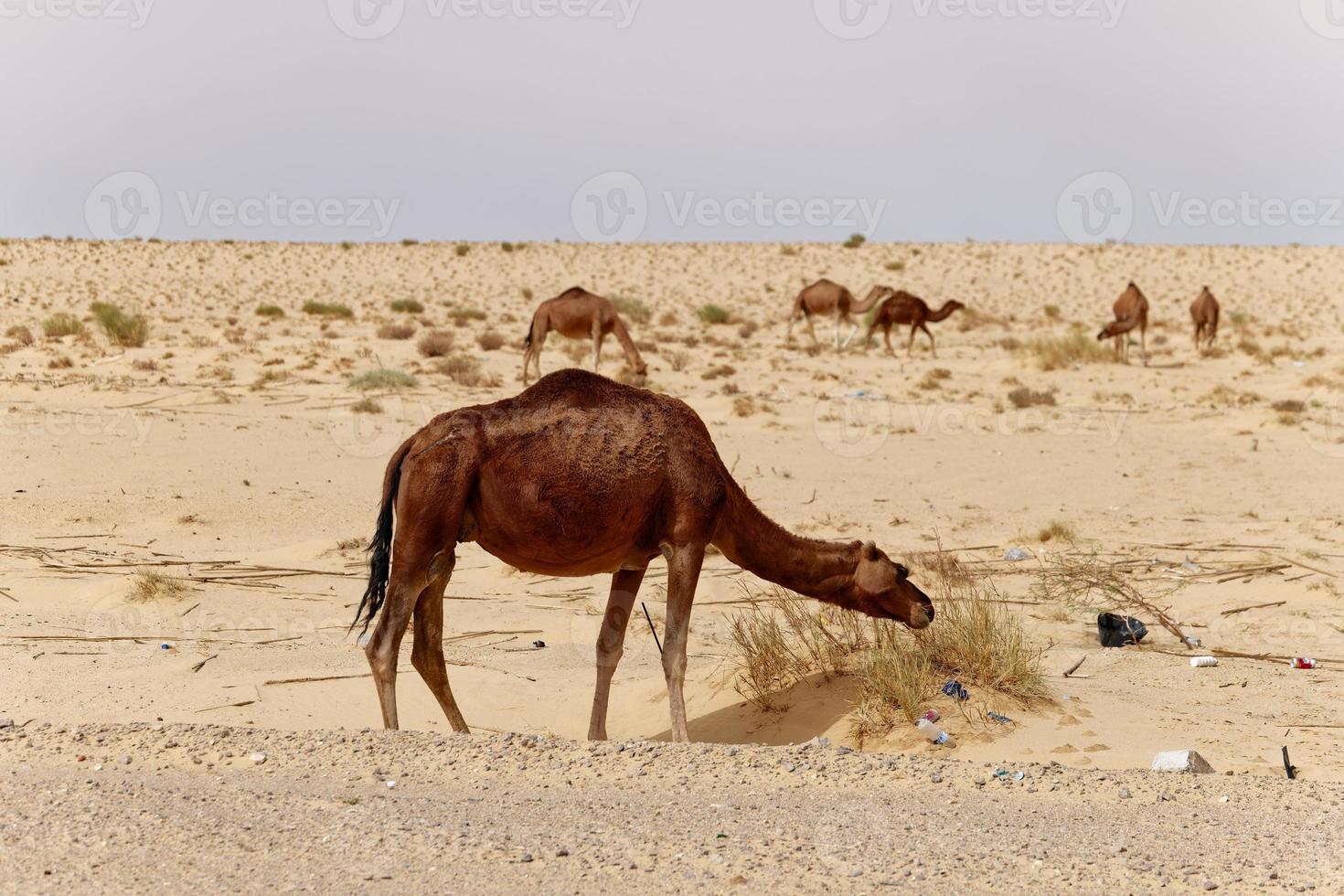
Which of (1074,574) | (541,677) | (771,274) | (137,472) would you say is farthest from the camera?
(771,274)

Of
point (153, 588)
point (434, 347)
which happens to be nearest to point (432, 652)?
point (153, 588)

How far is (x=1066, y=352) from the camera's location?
29.3 metres

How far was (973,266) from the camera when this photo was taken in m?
64.1

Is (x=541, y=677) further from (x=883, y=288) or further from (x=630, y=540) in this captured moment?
(x=883, y=288)

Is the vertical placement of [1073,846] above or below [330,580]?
above

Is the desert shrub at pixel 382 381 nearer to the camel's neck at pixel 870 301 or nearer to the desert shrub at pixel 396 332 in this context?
the desert shrub at pixel 396 332

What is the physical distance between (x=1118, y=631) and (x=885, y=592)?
3.26 meters

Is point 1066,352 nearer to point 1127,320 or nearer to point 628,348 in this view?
point 1127,320

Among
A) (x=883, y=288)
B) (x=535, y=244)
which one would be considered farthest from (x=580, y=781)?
(x=535, y=244)

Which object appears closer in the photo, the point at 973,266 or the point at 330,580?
the point at 330,580

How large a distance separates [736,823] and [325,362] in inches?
837

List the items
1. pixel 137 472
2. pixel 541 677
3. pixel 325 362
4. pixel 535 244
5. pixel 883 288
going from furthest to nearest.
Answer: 1. pixel 535 244
2. pixel 883 288
3. pixel 325 362
4. pixel 137 472
5. pixel 541 677

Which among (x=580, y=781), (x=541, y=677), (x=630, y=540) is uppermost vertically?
(x=630, y=540)

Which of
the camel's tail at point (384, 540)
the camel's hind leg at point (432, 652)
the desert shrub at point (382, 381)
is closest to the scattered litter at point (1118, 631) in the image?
the camel's hind leg at point (432, 652)
